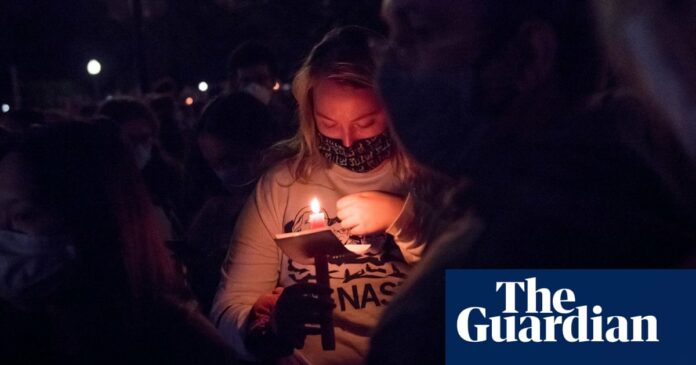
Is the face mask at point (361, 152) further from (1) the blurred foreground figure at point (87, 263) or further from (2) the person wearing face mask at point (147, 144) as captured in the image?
(2) the person wearing face mask at point (147, 144)

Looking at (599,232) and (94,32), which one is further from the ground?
(94,32)

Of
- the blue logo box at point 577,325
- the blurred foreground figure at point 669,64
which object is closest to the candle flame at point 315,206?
the blue logo box at point 577,325

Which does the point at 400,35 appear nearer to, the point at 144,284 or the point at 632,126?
the point at 632,126

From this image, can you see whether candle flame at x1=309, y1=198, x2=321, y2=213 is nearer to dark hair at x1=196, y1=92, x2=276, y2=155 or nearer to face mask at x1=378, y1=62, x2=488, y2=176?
face mask at x1=378, y1=62, x2=488, y2=176

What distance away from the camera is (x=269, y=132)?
3.92 m

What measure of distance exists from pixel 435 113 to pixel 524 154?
28 centimetres

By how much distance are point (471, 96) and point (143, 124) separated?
11.6 feet

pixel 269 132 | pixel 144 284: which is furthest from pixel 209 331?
pixel 269 132

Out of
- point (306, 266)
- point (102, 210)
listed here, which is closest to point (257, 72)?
point (306, 266)

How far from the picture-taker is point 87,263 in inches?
87.9

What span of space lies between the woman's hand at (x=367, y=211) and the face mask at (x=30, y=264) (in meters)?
0.71

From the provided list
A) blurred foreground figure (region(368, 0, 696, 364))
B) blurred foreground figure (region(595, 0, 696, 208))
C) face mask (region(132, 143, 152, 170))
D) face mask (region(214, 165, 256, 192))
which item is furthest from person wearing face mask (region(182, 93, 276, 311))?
blurred foreground figure (region(595, 0, 696, 208))

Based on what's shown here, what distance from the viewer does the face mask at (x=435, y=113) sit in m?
1.67

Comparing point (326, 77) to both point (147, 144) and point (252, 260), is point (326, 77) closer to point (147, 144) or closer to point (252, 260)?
point (252, 260)
